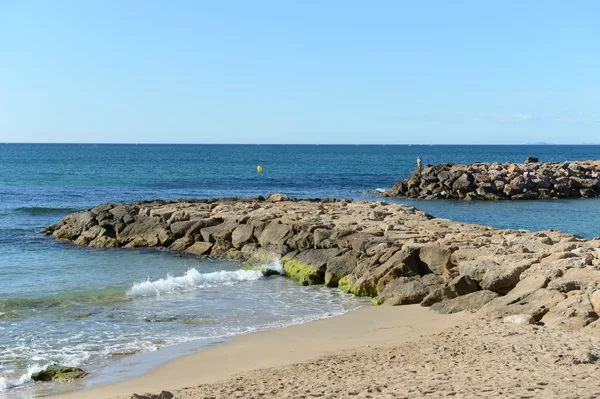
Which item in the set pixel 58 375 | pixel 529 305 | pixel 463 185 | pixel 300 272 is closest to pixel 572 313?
pixel 529 305

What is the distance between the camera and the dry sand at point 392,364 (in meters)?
8.91

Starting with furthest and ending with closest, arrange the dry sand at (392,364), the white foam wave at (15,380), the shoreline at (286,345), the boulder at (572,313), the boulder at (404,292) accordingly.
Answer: the boulder at (404,292), the boulder at (572,313), the white foam wave at (15,380), the shoreline at (286,345), the dry sand at (392,364)

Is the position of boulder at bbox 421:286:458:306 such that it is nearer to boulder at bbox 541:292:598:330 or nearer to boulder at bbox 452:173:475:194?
boulder at bbox 541:292:598:330

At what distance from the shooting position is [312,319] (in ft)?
48.3

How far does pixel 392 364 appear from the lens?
1051 centimetres

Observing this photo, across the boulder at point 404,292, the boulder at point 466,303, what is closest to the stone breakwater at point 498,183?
the boulder at point 404,292

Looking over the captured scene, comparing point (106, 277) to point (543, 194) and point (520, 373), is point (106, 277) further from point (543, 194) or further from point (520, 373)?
point (543, 194)

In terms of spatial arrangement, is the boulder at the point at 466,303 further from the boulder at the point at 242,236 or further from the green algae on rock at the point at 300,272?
the boulder at the point at 242,236

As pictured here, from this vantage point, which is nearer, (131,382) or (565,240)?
(131,382)

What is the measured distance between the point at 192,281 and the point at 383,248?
4.90 m

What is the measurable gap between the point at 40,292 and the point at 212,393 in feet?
32.1

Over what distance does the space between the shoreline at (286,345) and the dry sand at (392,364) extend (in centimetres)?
2

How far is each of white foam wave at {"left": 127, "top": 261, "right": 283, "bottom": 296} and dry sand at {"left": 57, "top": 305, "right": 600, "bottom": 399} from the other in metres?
5.21

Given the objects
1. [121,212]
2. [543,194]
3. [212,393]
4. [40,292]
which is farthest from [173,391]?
[543,194]
